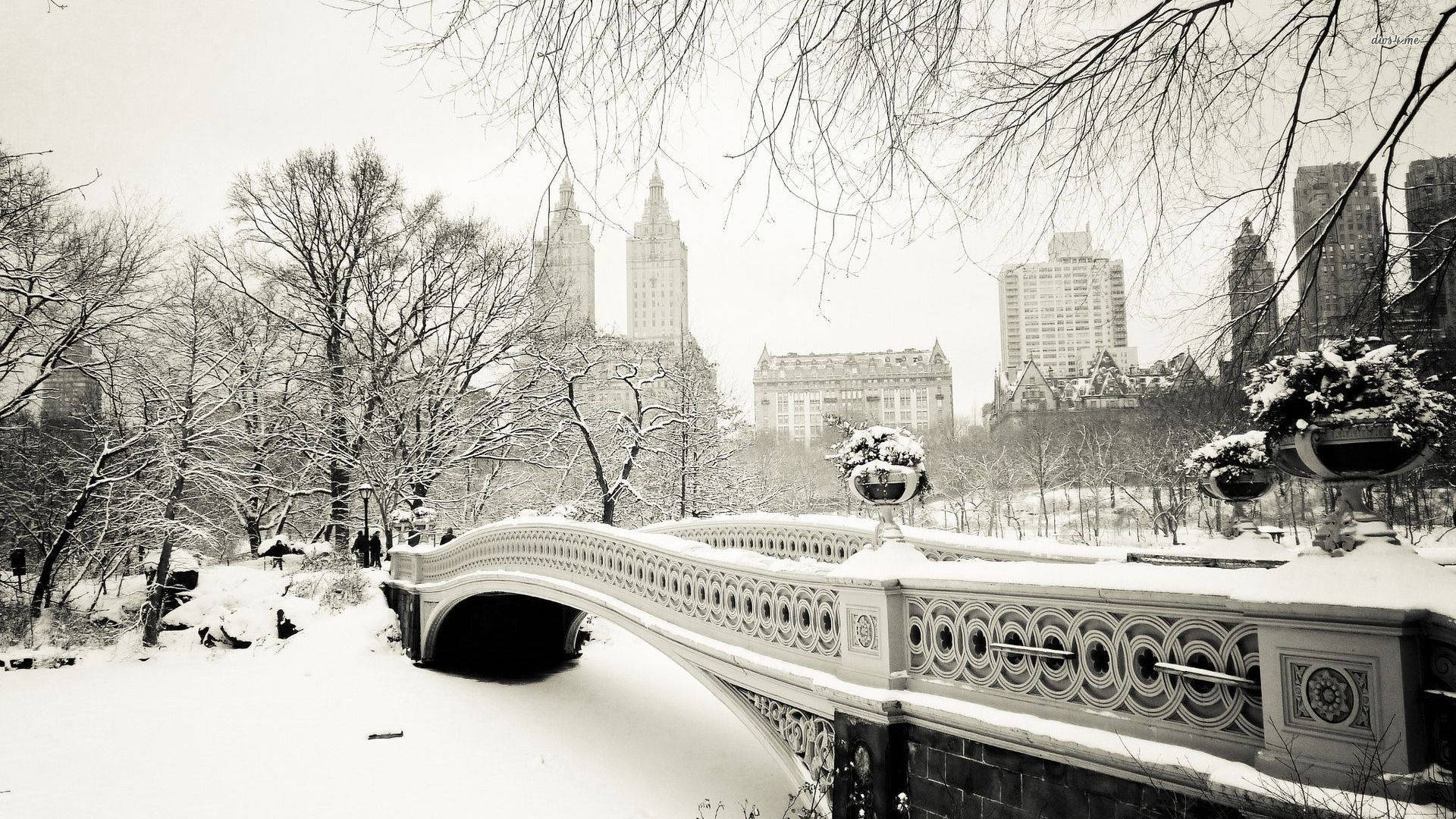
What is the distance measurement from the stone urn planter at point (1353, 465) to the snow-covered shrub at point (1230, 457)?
4.25 m

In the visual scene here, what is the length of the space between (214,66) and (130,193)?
17503mm

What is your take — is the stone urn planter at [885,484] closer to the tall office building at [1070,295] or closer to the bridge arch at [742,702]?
the tall office building at [1070,295]

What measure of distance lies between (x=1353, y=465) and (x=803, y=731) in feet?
14.4

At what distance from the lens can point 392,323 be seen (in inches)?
930

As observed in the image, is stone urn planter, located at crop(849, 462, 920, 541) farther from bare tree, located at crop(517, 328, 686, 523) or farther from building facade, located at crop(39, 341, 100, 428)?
building facade, located at crop(39, 341, 100, 428)

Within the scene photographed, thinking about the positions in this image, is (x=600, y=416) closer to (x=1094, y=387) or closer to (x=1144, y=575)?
(x=1094, y=387)

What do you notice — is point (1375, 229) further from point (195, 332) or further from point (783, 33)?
point (195, 332)

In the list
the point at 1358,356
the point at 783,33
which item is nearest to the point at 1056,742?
the point at 1358,356

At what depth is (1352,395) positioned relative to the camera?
3.29m

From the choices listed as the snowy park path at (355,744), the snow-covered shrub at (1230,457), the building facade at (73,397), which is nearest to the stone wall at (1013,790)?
the snow-covered shrub at (1230,457)

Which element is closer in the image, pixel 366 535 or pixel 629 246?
pixel 629 246

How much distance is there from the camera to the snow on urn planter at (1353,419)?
3.15 m

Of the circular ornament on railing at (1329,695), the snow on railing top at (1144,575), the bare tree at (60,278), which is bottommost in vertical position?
the circular ornament on railing at (1329,695)

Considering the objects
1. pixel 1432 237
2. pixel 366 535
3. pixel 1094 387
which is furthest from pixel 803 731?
pixel 1094 387
